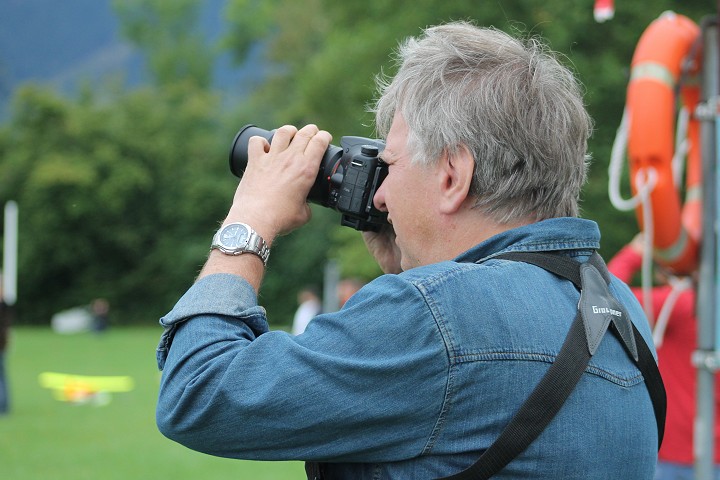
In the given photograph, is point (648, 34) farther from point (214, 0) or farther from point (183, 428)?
point (214, 0)

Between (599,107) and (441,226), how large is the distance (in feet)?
42.4

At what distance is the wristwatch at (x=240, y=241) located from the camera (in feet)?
5.00

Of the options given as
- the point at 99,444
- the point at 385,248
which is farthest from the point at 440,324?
the point at 99,444

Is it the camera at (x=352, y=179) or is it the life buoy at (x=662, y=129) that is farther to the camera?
the life buoy at (x=662, y=129)

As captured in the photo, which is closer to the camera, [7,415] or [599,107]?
[7,415]

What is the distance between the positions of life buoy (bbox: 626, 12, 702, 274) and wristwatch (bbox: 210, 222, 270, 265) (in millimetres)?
3074

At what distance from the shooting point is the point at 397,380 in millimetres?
1297

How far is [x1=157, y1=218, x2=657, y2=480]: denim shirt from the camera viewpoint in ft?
4.28

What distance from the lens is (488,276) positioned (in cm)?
137

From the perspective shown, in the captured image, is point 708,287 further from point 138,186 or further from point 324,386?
point 138,186

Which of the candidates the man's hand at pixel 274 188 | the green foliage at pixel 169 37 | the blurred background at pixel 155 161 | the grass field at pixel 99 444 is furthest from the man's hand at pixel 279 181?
the green foliage at pixel 169 37

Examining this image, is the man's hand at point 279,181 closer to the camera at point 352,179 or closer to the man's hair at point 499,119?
the camera at point 352,179

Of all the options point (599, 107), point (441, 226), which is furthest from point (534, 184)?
point (599, 107)

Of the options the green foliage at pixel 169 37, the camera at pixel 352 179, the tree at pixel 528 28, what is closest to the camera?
the camera at pixel 352 179
